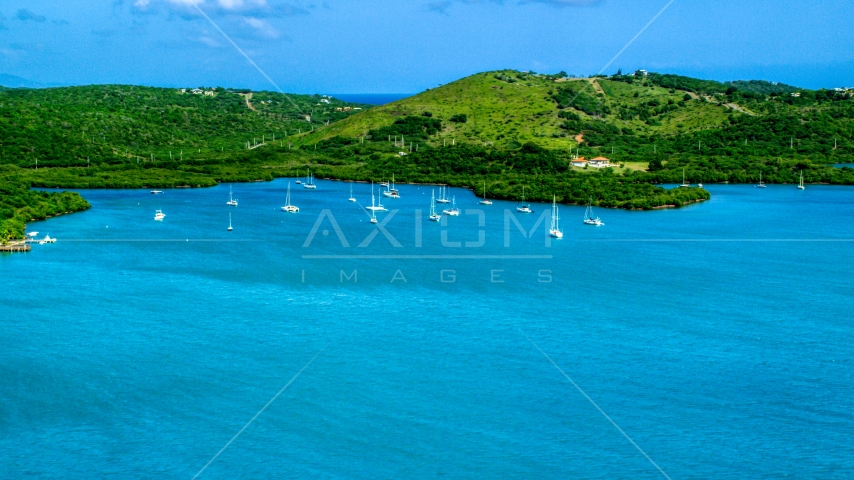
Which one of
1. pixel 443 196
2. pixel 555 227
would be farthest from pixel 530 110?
pixel 555 227

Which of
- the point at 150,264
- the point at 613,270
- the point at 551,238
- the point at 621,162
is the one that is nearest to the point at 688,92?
the point at 621,162

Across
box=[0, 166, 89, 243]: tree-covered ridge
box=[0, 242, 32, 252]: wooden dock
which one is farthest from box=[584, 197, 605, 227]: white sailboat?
box=[0, 166, 89, 243]: tree-covered ridge

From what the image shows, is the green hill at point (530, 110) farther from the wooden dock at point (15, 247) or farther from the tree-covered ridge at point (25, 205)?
the wooden dock at point (15, 247)

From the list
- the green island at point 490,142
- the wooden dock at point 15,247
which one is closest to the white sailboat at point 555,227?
the green island at point 490,142

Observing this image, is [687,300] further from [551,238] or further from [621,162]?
[621,162]

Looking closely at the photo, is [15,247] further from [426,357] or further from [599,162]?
[599,162]

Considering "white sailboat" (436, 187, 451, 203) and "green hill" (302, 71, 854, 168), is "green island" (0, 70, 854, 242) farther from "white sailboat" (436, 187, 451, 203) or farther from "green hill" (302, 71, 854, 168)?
"white sailboat" (436, 187, 451, 203)
